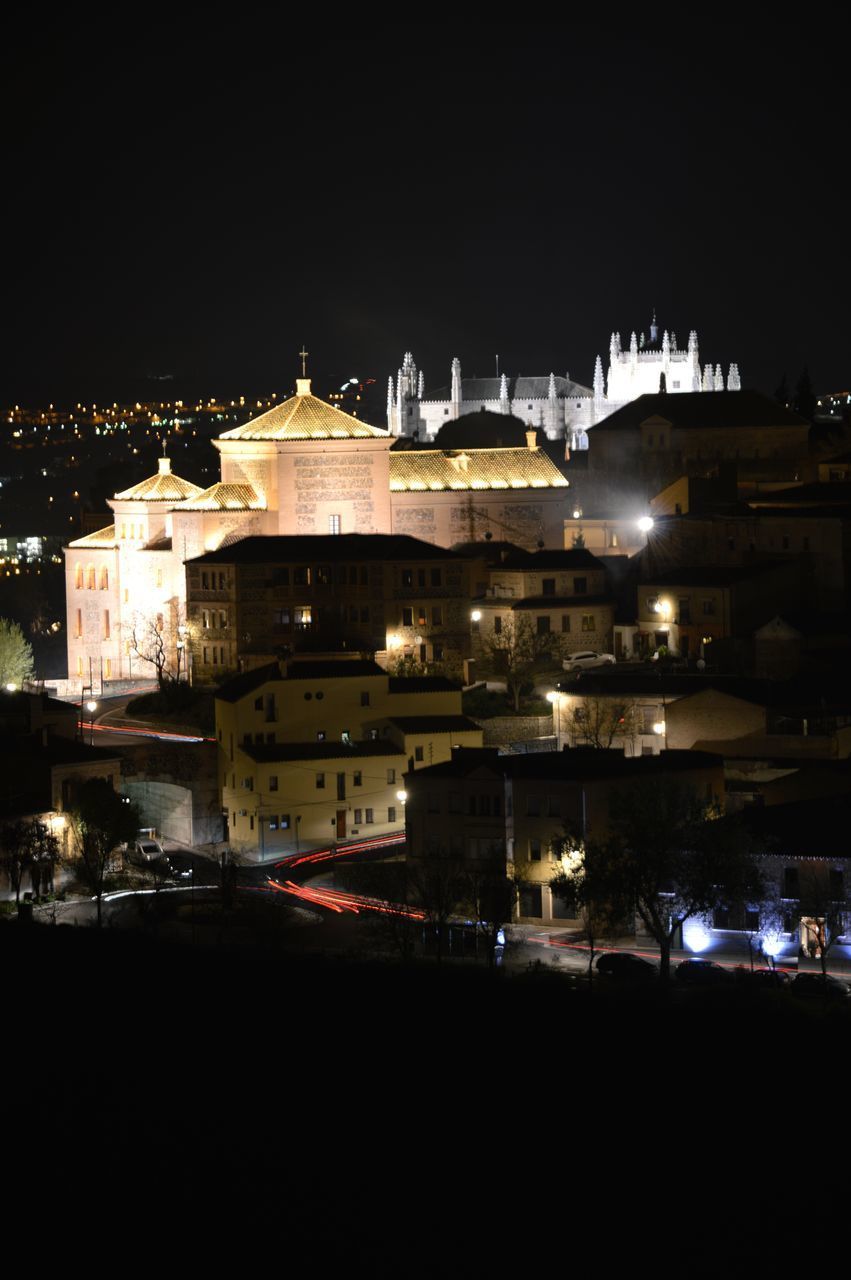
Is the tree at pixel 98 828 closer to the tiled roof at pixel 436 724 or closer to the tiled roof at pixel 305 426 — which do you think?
the tiled roof at pixel 436 724

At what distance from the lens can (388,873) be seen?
40312 millimetres

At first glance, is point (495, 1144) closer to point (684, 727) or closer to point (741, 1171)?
point (741, 1171)

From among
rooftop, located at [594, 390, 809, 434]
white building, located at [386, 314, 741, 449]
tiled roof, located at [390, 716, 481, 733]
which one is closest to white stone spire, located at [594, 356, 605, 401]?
white building, located at [386, 314, 741, 449]

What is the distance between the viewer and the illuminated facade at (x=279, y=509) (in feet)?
198

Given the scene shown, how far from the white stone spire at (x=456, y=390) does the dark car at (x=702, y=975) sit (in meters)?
108

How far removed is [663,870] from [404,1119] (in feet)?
27.8

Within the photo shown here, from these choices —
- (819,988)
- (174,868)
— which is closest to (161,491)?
(174,868)

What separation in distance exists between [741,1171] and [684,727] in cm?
1838

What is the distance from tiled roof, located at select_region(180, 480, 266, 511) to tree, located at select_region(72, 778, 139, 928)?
17.4 m

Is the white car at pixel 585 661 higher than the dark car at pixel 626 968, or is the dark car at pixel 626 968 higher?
the white car at pixel 585 661

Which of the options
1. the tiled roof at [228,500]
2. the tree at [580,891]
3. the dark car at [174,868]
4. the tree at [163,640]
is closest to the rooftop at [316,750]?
the dark car at [174,868]

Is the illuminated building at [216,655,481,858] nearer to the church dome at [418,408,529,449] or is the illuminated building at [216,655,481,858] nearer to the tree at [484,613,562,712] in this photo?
the tree at [484,613,562,712]

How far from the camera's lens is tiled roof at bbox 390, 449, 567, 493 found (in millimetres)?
64688

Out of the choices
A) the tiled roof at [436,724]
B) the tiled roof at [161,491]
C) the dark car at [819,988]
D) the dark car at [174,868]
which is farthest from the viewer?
the tiled roof at [161,491]
